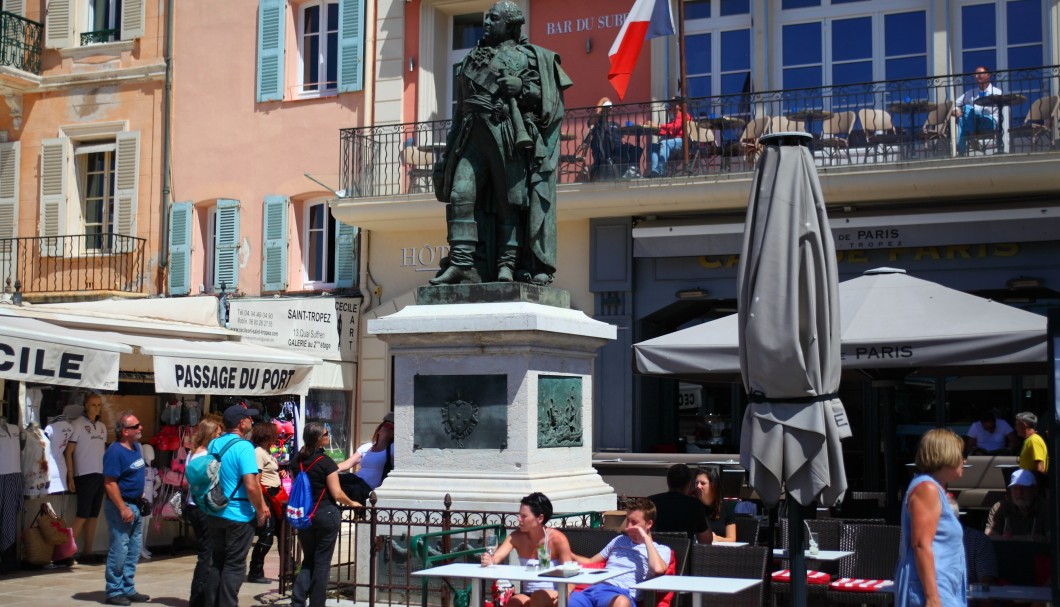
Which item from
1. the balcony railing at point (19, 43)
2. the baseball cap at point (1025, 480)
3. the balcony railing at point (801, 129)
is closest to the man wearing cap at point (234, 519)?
the baseball cap at point (1025, 480)

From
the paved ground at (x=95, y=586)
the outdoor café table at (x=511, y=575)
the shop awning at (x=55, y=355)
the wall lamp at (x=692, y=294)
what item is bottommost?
the paved ground at (x=95, y=586)

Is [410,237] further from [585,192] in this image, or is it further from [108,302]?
[108,302]

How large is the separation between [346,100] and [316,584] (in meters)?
13.2

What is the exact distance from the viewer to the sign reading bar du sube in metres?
19.8

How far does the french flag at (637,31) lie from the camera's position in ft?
57.6

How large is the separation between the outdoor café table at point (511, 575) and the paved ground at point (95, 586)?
11.2 feet

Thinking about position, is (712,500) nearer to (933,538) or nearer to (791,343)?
(791,343)

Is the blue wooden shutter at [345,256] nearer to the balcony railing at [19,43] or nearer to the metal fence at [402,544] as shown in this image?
the balcony railing at [19,43]

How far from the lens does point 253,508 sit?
8969mm

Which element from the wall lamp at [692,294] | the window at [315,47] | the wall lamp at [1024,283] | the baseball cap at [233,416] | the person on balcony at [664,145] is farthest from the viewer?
the window at [315,47]

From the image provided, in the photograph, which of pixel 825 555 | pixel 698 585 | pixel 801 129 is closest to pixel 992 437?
pixel 801 129

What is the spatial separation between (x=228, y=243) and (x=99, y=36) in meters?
4.49

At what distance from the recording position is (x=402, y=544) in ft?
29.4

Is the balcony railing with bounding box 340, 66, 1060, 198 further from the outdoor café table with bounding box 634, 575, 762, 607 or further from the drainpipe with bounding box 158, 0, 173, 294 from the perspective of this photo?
the outdoor café table with bounding box 634, 575, 762, 607
